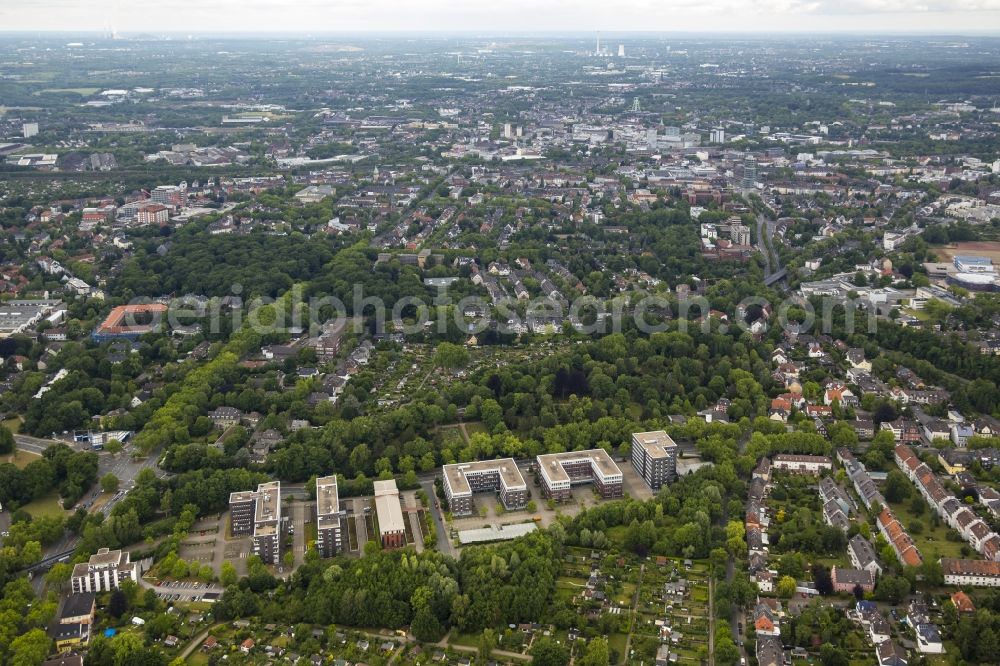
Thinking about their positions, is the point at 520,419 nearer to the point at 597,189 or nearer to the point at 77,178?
the point at 597,189

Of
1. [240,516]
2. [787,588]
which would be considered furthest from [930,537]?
[240,516]

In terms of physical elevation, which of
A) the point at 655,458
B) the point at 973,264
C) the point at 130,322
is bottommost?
the point at 655,458

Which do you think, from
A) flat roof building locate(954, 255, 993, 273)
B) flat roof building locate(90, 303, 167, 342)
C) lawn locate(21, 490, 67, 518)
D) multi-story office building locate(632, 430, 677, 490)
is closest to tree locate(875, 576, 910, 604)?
multi-story office building locate(632, 430, 677, 490)

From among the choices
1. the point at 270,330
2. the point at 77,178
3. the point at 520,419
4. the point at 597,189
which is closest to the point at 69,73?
the point at 77,178

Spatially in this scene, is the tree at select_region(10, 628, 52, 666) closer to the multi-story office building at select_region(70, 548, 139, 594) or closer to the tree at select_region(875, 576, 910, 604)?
the multi-story office building at select_region(70, 548, 139, 594)

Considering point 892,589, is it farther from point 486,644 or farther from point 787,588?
point 486,644
